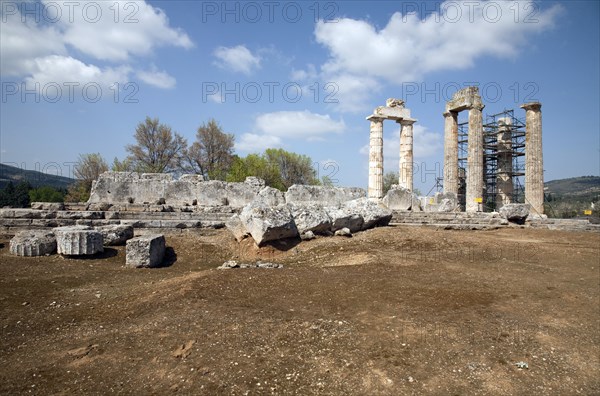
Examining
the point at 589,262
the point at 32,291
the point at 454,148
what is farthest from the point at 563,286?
the point at 454,148

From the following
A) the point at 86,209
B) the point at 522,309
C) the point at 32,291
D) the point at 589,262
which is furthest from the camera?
the point at 86,209

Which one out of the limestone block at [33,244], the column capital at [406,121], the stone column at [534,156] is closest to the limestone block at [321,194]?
the limestone block at [33,244]

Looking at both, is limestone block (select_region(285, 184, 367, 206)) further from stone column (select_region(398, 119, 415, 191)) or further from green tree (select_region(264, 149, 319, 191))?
green tree (select_region(264, 149, 319, 191))

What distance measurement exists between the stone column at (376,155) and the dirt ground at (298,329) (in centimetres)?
1364

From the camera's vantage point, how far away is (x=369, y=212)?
36.7 ft

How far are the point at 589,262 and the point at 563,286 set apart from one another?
11.1 ft

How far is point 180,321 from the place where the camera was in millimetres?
4031

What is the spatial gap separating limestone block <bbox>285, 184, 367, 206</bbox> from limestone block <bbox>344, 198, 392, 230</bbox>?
7.29 feet

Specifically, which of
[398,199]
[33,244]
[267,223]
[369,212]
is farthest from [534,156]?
[33,244]

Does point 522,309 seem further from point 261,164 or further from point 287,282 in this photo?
point 261,164

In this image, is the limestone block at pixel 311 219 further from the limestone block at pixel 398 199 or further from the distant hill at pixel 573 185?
the distant hill at pixel 573 185

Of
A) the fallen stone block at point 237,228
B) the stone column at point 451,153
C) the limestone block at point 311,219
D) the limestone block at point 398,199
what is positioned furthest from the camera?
the stone column at point 451,153

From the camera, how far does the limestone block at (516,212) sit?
16.4 m

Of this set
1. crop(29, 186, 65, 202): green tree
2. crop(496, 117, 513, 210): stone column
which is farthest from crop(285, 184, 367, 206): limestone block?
crop(29, 186, 65, 202): green tree
